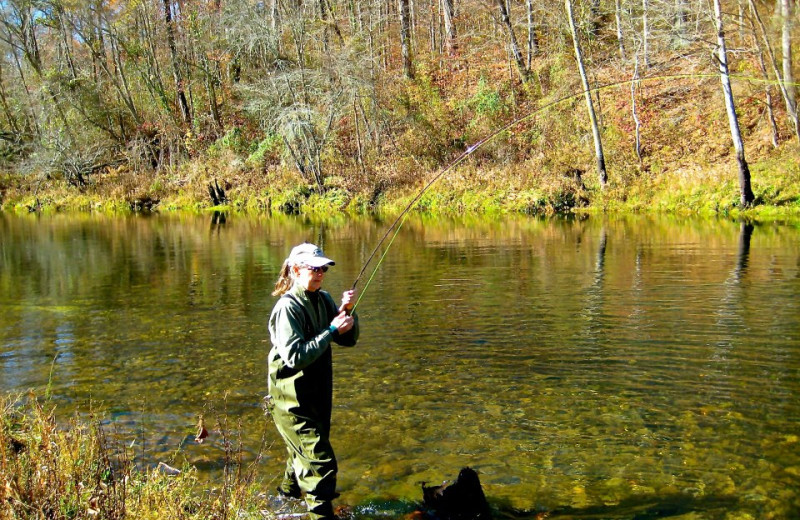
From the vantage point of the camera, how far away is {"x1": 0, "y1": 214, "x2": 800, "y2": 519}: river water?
5605 mm

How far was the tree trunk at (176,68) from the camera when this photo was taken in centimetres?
4384

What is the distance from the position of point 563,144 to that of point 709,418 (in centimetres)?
2635

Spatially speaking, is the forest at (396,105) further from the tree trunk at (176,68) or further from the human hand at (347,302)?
the human hand at (347,302)

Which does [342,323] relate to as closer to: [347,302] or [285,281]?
[347,302]

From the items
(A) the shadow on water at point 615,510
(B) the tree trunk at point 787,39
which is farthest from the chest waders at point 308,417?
(B) the tree trunk at point 787,39

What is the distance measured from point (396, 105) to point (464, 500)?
34.7m

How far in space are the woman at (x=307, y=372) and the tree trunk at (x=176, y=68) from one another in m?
43.6

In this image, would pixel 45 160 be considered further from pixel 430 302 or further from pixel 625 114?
pixel 430 302

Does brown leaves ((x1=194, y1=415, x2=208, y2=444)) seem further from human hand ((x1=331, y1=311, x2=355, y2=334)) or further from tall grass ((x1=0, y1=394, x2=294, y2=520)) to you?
human hand ((x1=331, y1=311, x2=355, y2=334))

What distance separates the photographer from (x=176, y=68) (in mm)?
45281

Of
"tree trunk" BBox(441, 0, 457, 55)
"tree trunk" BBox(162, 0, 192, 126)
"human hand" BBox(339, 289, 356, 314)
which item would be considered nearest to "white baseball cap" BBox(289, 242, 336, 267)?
"human hand" BBox(339, 289, 356, 314)

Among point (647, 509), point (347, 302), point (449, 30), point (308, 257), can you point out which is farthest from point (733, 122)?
point (449, 30)

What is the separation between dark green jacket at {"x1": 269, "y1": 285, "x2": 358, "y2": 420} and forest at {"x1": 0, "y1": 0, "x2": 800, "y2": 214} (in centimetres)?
1730

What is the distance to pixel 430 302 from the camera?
12430 millimetres
